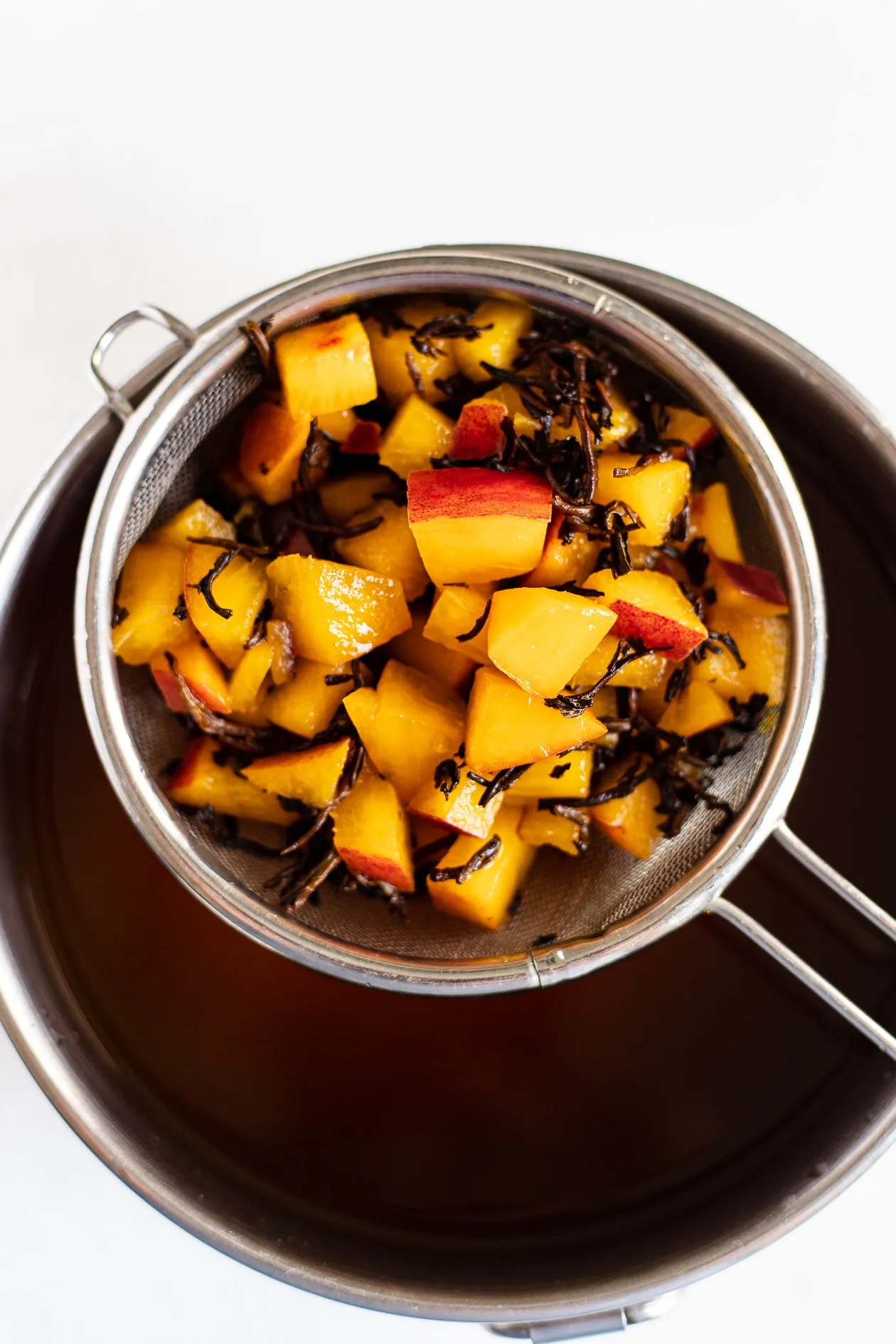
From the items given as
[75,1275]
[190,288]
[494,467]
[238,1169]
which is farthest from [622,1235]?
[190,288]

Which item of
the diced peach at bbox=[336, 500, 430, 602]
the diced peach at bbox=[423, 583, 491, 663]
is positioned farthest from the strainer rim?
the diced peach at bbox=[423, 583, 491, 663]

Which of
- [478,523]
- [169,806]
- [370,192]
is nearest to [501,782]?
[478,523]

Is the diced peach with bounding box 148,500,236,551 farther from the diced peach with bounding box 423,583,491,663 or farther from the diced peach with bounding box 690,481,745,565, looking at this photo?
the diced peach with bounding box 690,481,745,565

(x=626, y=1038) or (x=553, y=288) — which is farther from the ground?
(x=553, y=288)

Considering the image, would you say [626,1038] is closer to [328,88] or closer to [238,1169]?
[238,1169]

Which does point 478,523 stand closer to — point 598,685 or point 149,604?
point 598,685

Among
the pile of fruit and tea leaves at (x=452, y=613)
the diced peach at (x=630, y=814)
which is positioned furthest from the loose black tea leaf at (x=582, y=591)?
the diced peach at (x=630, y=814)

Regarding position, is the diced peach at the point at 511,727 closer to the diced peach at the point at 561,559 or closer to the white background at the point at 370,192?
the diced peach at the point at 561,559
